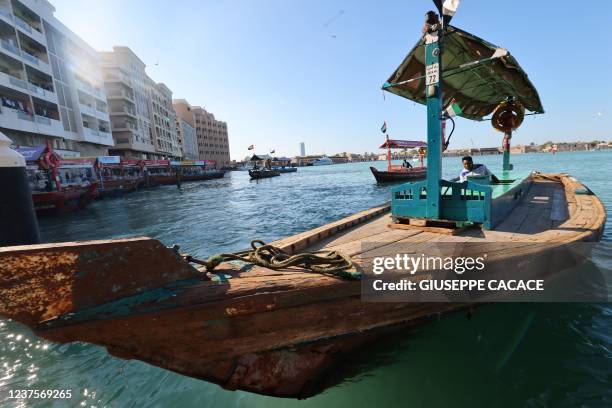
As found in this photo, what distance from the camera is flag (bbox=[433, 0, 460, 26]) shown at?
151 inches

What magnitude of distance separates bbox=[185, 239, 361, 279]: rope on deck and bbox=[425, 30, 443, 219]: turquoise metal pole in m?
2.24

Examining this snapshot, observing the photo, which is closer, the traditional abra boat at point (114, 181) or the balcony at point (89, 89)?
the traditional abra boat at point (114, 181)

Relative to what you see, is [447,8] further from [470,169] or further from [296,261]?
[296,261]

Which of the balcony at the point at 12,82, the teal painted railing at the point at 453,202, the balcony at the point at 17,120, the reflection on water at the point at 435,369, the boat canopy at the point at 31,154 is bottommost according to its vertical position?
the reflection on water at the point at 435,369

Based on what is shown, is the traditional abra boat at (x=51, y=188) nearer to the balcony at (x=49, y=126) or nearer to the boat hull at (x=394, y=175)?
the balcony at (x=49, y=126)

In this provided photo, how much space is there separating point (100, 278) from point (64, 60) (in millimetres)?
47456

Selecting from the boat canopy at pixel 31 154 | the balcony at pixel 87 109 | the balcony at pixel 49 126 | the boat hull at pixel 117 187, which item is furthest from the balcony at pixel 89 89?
the boat canopy at pixel 31 154

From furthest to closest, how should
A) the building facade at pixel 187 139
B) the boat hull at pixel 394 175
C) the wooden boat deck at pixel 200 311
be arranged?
the building facade at pixel 187 139, the boat hull at pixel 394 175, the wooden boat deck at pixel 200 311

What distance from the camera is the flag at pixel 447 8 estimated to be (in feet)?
12.6

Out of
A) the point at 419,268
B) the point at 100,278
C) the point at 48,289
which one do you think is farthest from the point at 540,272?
the point at 48,289

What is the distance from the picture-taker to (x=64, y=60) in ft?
113

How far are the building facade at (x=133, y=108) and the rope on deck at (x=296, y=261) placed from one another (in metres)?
57.7

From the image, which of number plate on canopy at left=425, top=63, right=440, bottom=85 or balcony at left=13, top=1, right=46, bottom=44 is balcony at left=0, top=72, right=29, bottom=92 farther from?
number plate on canopy at left=425, top=63, right=440, bottom=85

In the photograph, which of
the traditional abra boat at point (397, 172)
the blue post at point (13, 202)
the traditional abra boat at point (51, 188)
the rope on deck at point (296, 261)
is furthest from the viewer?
the traditional abra boat at point (397, 172)
